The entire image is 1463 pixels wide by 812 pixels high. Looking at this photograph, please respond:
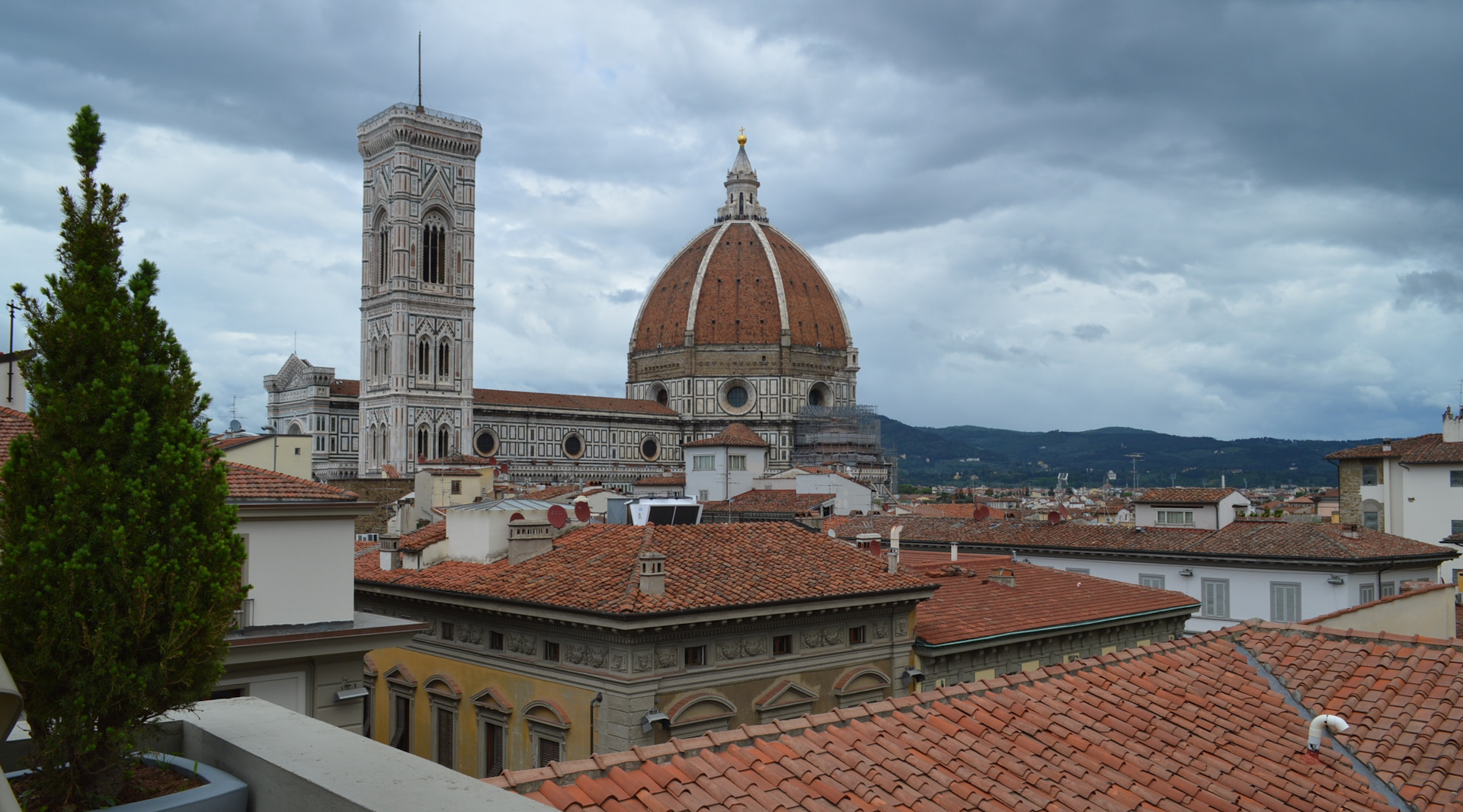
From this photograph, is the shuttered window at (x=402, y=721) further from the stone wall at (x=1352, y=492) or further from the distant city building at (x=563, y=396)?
the distant city building at (x=563, y=396)

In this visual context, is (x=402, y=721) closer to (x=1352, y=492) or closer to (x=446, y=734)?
(x=446, y=734)

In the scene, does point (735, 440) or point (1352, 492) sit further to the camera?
point (735, 440)

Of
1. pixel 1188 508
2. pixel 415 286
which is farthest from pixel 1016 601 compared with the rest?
pixel 415 286

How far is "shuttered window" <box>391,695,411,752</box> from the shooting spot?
17891mm

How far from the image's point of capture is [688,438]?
11031 centimetres

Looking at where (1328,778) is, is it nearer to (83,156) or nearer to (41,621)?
(41,621)

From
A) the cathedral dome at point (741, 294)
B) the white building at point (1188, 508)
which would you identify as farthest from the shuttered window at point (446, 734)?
the cathedral dome at point (741, 294)

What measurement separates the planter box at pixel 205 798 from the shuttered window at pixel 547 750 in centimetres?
1055

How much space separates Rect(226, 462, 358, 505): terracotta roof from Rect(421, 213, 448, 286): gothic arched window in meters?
80.7

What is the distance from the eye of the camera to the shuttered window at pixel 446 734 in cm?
1672

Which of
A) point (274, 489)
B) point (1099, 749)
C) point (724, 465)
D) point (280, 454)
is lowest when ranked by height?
point (1099, 749)

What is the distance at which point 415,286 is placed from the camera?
90.2m

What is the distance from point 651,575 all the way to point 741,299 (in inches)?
3995

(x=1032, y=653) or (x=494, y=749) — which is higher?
(x=1032, y=653)
